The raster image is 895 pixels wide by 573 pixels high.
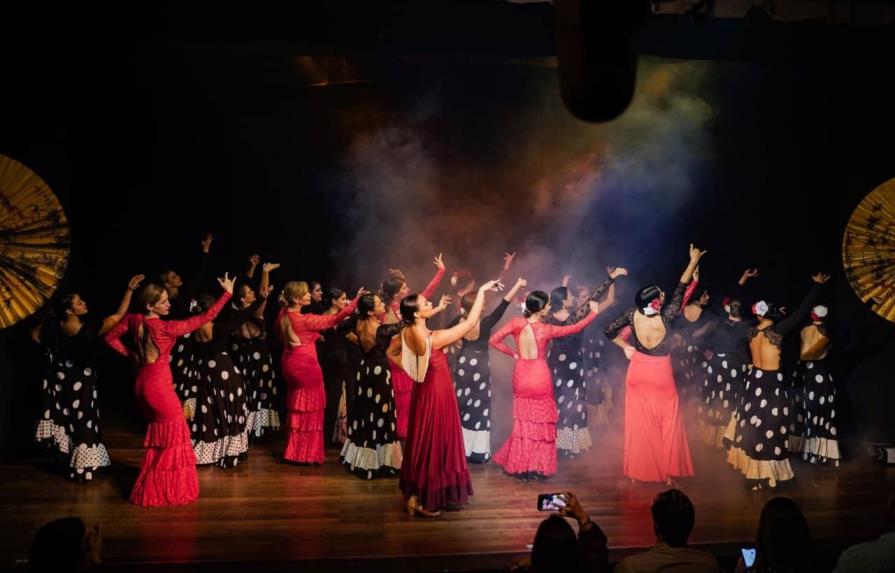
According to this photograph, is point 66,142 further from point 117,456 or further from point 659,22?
point 659,22

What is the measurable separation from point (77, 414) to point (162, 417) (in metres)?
1.20

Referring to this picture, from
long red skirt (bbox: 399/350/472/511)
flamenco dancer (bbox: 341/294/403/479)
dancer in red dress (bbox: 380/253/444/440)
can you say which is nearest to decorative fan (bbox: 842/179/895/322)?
dancer in red dress (bbox: 380/253/444/440)

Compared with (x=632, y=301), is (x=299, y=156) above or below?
above

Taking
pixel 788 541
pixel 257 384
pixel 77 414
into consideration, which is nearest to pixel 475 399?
pixel 257 384

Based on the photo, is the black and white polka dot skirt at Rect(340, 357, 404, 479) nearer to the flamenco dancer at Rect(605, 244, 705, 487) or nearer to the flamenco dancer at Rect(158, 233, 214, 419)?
the flamenco dancer at Rect(158, 233, 214, 419)

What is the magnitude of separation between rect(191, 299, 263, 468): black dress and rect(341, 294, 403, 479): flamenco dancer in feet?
3.60

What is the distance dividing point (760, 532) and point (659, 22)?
215 inches

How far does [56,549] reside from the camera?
2.77 meters

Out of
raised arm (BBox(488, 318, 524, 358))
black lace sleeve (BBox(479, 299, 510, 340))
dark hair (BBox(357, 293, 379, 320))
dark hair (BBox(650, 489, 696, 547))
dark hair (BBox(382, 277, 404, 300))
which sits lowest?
dark hair (BBox(650, 489, 696, 547))

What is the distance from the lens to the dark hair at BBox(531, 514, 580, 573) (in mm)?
2807

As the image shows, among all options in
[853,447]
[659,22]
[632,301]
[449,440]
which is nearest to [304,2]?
[659,22]

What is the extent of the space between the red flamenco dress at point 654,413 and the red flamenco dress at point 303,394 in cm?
261

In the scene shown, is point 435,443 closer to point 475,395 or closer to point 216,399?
point 475,395

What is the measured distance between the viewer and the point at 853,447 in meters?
7.86
